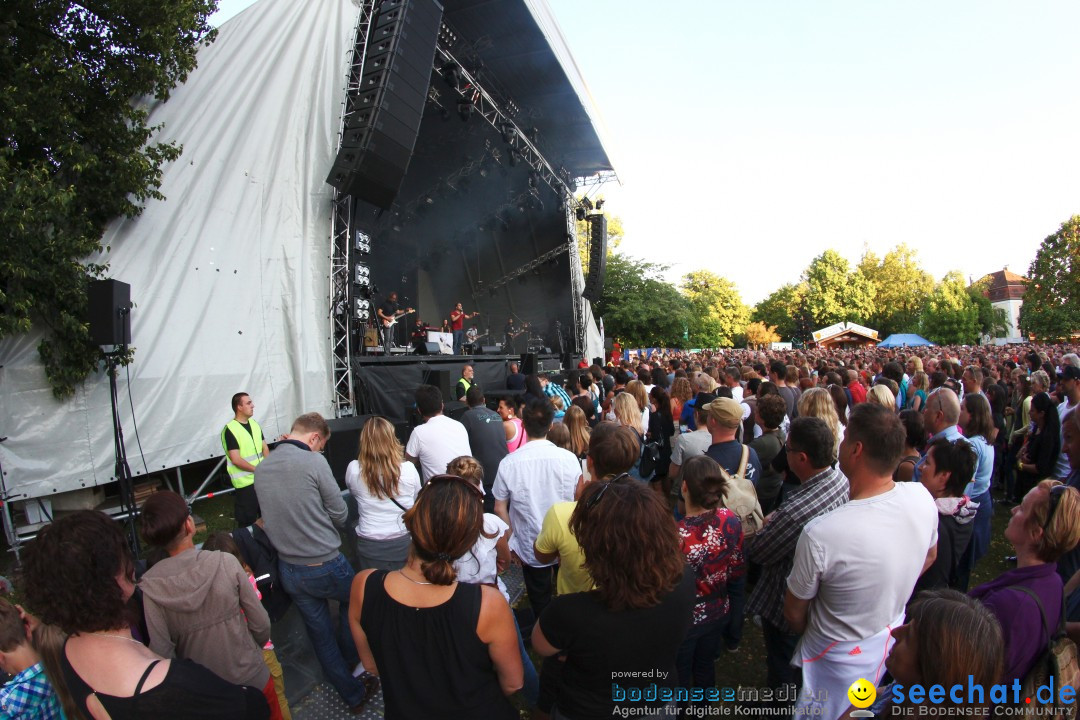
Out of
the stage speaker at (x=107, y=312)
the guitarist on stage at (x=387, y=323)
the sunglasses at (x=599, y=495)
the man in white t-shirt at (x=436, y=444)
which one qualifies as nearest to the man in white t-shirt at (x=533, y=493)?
the man in white t-shirt at (x=436, y=444)

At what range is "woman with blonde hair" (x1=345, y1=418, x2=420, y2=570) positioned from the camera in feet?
10.5

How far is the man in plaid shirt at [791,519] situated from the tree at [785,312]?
5404 cm

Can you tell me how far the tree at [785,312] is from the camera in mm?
53125

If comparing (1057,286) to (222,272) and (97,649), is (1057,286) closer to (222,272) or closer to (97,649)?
(222,272)

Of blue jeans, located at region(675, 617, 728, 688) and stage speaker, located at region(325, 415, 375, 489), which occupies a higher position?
stage speaker, located at region(325, 415, 375, 489)

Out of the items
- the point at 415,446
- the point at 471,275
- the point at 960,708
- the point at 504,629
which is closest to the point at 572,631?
the point at 504,629

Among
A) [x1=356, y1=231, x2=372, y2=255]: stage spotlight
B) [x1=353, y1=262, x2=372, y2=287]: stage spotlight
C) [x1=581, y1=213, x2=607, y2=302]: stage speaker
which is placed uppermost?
[x1=581, y1=213, x2=607, y2=302]: stage speaker

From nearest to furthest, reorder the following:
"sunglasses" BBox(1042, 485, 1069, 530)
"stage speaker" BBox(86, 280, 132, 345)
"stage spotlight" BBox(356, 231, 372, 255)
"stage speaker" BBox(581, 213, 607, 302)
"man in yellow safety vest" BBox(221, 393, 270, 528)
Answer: "sunglasses" BBox(1042, 485, 1069, 530) < "man in yellow safety vest" BBox(221, 393, 270, 528) < "stage speaker" BBox(86, 280, 132, 345) < "stage spotlight" BBox(356, 231, 372, 255) < "stage speaker" BBox(581, 213, 607, 302)

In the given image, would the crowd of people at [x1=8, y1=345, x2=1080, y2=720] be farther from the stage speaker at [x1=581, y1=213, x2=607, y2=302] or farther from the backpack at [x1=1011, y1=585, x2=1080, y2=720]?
the stage speaker at [x1=581, y1=213, x2=607, y2=302]

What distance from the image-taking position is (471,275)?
18312 millimetres

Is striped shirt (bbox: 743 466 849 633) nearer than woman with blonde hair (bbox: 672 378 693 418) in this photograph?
Yes

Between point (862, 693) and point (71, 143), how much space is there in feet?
24.7

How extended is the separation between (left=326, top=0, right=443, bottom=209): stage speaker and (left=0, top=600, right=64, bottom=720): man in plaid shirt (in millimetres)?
7031

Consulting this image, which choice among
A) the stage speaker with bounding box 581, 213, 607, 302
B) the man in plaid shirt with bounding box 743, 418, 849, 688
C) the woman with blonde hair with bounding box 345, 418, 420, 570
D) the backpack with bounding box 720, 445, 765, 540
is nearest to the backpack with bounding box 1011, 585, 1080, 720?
the man in plaid shirt with bounding box 743, 418, 849, 688
